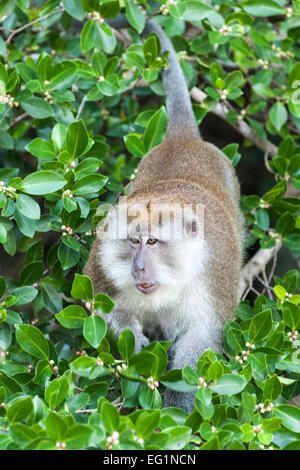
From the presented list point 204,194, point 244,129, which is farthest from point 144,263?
point 244,129

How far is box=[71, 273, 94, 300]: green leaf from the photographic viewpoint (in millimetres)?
3373

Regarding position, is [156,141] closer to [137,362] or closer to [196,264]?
[196,264]

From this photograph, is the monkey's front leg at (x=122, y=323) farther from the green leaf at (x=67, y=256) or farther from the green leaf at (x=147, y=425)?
the green leaf at (x=147, y=425)

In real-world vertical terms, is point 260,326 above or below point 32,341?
below

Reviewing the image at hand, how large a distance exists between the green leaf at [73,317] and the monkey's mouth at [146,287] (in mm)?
463

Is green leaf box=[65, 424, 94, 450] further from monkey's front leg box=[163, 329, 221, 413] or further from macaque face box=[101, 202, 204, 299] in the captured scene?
monkey's front leg box=[163, 329, 221, 413]

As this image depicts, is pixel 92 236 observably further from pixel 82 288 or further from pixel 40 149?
pixel 82 288

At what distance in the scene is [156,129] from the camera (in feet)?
15.6

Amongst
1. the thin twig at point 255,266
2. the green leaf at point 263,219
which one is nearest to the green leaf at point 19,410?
the green leaf at point 263,219

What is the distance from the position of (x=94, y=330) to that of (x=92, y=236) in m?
1.11

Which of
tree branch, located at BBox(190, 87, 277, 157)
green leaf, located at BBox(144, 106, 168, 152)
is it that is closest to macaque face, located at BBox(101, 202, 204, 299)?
green leaf, located at BBox(144, 106, 168, 152)

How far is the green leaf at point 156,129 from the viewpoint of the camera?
15.3ft

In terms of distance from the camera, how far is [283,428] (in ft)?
10.9

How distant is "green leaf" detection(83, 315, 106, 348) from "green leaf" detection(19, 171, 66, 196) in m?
0.75
